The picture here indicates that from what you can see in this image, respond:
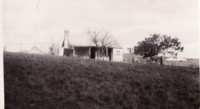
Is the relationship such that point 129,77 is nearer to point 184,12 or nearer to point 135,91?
point 135,91

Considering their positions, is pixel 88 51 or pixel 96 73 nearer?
pixel 96 73

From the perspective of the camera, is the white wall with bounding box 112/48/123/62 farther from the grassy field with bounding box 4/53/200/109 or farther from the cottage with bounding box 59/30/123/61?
the grassy field with bounding box 4/53/200/109

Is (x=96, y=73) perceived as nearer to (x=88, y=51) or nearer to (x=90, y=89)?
(x=90, y=89)

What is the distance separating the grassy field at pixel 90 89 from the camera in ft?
17.9

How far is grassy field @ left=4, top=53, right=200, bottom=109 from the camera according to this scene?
215 inches

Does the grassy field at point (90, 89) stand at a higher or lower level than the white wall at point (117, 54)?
lower

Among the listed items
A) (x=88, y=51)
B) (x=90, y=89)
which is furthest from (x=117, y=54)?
(x=90, y=89)

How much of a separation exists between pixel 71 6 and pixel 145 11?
1919 mm

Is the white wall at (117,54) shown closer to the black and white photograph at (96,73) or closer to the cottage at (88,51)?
the cottage at (88,51)

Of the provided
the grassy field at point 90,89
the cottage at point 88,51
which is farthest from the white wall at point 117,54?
the grassy field at point 90,89

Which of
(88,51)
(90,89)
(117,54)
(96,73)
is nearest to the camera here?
(90,89)

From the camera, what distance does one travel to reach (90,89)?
6.16 meters

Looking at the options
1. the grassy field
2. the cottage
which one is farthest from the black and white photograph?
the cottage

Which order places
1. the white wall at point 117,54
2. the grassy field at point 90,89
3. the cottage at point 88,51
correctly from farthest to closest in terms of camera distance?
the white wall at point 117,54
the cottage at point 88,51
the grassy field at point 90,89
